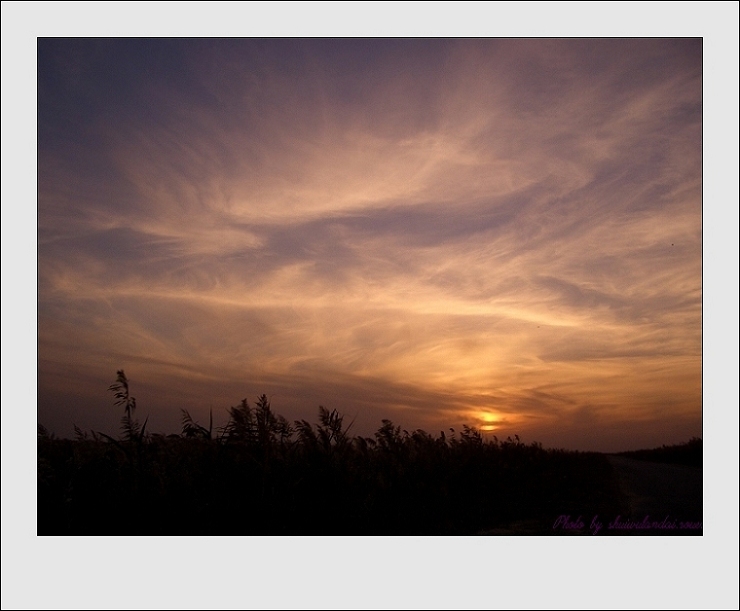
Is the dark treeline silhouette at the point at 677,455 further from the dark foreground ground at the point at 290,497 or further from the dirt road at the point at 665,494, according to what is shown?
the dark foreground ground at the point at 290,497

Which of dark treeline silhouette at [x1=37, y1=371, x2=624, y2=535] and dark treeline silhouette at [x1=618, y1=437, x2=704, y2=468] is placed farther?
dark treeline silhouette at [x1=618, y1=437, x2=704, y2=468]

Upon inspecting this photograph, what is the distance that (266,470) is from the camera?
9.05 metres

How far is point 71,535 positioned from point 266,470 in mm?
2526

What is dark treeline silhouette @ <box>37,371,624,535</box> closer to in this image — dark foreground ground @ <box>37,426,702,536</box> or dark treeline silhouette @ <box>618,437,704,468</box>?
dark foreground ground @ <box>37,426,702,536</box>

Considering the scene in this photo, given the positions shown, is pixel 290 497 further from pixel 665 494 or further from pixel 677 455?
pixel 677 455

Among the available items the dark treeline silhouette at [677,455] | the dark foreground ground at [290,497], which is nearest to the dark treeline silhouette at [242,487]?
the dark foreground ground at [290,497]

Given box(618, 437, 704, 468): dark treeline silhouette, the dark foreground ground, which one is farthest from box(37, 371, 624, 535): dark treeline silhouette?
box(618, 437, 704, 468): dark treeline silhouette

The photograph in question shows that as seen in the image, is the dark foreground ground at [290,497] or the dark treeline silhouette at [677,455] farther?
the dark treeline silhouette at [677,455]

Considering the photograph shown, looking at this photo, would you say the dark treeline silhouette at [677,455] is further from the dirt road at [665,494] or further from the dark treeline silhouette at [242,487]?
the dark treeline silhouette at [242,487]

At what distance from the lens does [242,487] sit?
9188 mm

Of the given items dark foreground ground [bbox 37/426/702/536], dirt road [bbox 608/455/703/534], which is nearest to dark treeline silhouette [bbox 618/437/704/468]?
dirt road [bbox 608/455/703/534]

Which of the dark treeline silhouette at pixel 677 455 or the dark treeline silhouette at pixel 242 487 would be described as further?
the dark treeline silhouette at pixel 677 455

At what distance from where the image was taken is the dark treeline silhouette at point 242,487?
8.84 meters

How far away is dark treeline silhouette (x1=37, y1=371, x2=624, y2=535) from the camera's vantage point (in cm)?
884
